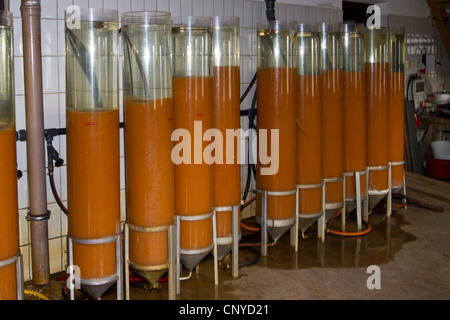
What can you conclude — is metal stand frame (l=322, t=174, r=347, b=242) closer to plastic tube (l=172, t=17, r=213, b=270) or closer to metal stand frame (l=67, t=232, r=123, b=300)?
plastic tube (l=172, t=17, r=213, b=270)

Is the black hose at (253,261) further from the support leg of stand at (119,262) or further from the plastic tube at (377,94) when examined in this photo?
the plastic tube at (377,94)

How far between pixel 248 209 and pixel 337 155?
100 centimetres

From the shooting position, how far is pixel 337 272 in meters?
3.41

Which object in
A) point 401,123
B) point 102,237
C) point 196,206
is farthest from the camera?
point 401,123

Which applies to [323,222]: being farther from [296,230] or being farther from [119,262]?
[119,262]

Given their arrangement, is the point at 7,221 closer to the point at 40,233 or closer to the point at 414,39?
the point at 40,233

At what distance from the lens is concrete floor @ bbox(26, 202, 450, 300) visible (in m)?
3.10

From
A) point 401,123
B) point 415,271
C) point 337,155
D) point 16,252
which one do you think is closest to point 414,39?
point 401,123

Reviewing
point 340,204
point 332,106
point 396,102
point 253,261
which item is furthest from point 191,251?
point 396,102

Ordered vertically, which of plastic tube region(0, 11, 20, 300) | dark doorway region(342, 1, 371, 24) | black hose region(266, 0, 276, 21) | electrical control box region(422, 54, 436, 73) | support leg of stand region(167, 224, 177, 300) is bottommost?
support leg of stand region(167, 224, 177, 300)

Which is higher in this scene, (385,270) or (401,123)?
(401,123)

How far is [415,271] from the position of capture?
3.43 metres

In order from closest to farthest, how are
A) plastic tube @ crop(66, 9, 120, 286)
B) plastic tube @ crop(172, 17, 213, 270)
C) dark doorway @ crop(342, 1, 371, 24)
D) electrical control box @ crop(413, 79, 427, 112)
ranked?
plastic tube @ crop(66, 9, 120, 286) < plastic tube @ crop(172, 17, 213, 270) < dark doorway @ crop(342, 1, 371, 24) < electrical control box @ crop(413, 79, 427, 112)

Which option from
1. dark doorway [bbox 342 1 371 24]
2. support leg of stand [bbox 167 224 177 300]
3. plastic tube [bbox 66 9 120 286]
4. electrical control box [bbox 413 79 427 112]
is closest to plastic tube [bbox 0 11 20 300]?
plastic tube [bbox 66 9 120 286]
